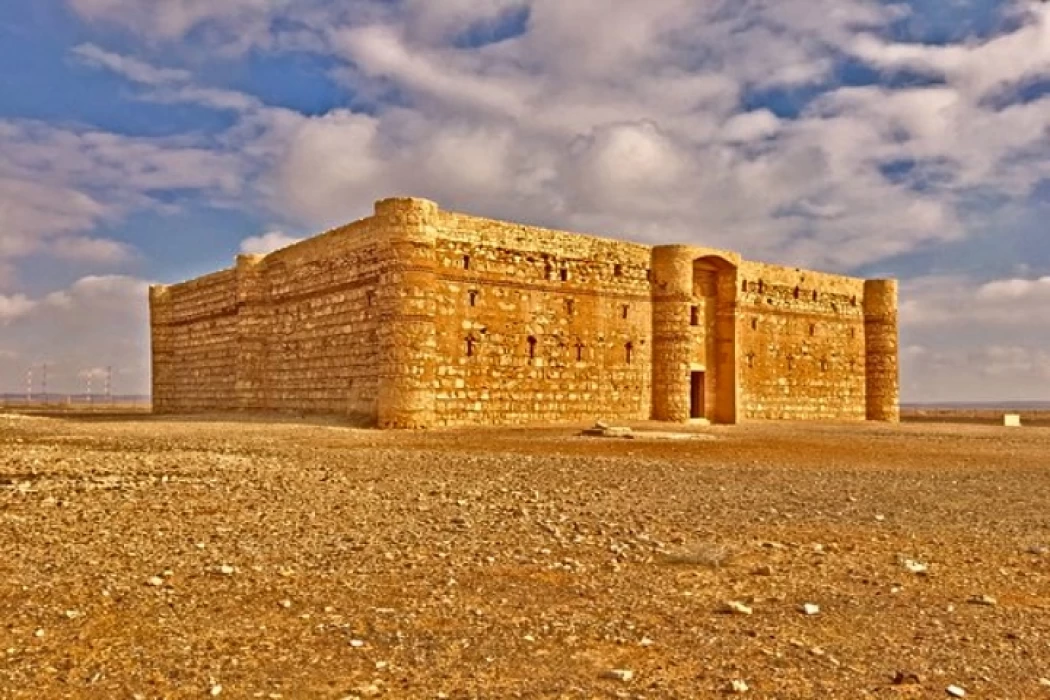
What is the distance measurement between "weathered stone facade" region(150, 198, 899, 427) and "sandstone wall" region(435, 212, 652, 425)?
5 centimetres

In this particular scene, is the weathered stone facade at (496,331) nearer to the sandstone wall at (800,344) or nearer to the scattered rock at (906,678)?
the sandstone wall at (800,344)

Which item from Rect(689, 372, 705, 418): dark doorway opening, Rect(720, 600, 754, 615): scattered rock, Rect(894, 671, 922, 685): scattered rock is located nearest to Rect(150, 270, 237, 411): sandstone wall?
Rect(689, 372, 705, 418): dark doorway opening

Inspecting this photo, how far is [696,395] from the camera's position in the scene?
1335 inches

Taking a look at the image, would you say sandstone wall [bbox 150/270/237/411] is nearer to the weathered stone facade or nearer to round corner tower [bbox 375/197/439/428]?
the weathered stone facade

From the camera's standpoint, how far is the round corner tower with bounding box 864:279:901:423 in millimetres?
40594

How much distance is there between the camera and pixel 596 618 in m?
5.42

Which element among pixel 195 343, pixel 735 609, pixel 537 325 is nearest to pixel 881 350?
pixel 537 325

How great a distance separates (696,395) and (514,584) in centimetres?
2854

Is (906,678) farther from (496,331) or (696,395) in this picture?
(696,395)

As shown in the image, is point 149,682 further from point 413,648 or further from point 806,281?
point 806,281

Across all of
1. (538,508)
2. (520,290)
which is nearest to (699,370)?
(520,290)

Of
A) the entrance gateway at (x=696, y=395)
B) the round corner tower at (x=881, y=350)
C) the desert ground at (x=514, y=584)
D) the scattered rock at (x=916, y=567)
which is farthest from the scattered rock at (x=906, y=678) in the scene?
the round corner tower at (x=881, y=350)

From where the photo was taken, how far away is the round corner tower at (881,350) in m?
40.6

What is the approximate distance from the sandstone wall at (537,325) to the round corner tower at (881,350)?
1530cm
